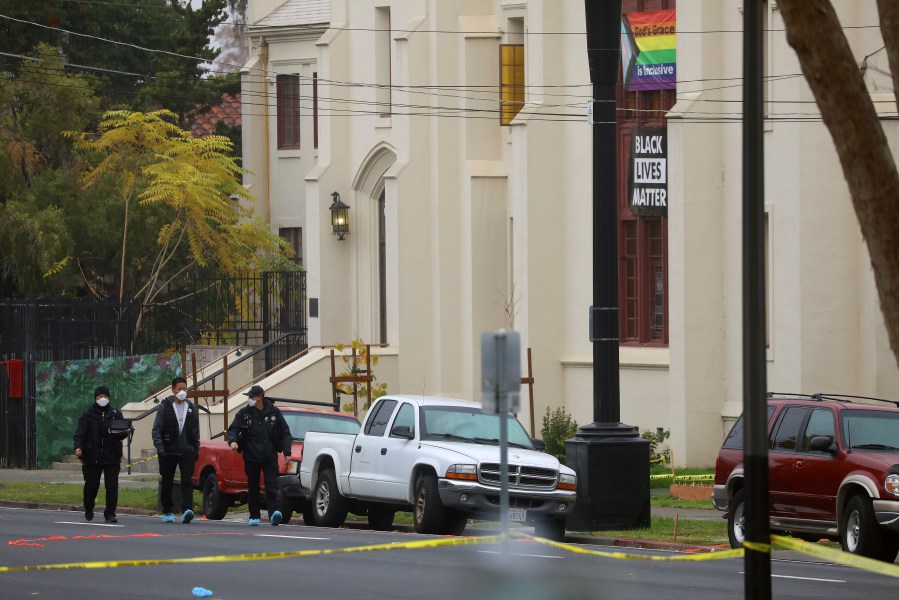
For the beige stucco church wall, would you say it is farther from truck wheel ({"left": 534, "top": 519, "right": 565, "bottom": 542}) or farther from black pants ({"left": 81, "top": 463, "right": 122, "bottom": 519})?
black pants ({"left": 81, "top": 463, "right": 122, "bottom": 519})

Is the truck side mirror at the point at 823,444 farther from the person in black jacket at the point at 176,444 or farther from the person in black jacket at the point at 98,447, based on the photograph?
the person in black jacket at the point at 98,447

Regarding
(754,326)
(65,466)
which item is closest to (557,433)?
(65,466)

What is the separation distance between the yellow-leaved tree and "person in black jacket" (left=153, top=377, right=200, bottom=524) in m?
20.1

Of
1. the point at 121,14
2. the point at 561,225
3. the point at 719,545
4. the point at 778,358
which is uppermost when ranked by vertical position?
the point at 121,14

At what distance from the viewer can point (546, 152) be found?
33781mm

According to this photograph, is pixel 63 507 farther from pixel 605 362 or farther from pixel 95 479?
pixel 605 362

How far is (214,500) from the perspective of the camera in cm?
2342

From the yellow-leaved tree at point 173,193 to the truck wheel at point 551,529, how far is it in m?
22.9

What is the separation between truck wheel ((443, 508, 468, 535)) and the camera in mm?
20000

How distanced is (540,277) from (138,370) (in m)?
9.79

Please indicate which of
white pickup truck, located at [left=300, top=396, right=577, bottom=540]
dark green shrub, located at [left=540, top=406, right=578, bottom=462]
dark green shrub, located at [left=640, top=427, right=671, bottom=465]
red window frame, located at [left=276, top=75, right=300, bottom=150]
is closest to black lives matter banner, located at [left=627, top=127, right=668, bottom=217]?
dark green shrub, located at [left=640, top=427, right=671, bottom=465]

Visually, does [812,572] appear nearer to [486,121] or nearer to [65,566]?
[65,566]

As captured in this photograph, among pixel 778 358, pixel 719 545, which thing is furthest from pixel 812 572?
pixel 778 358

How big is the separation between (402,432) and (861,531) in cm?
588
